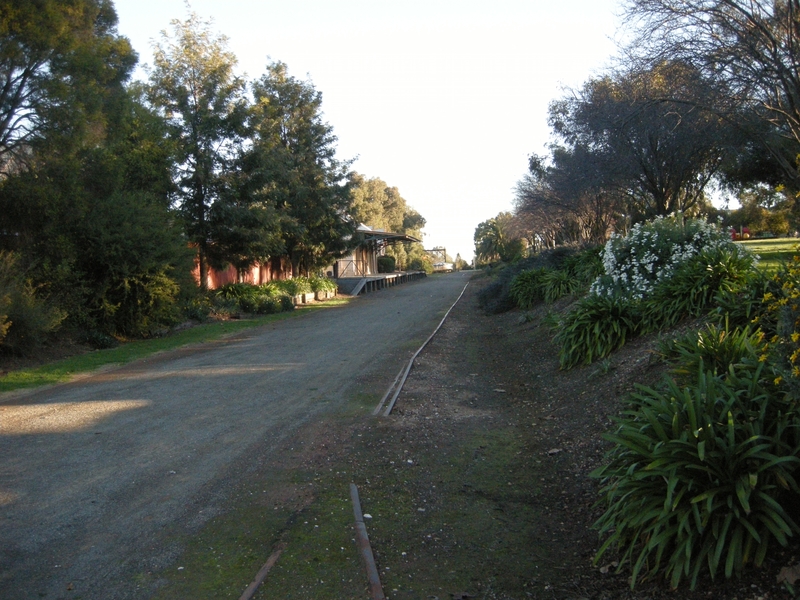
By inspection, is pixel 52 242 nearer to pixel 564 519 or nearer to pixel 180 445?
pixel 180 445

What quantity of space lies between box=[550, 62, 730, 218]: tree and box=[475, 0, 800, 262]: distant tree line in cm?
4

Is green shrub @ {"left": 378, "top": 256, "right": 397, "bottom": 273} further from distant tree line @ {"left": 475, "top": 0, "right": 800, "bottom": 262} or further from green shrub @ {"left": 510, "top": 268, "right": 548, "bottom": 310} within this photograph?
green shrub @ {"left": 510, "top": 268, "right": 548, "bottom": 310}

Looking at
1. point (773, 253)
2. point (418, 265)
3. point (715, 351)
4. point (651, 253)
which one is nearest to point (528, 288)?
point (773, 253)

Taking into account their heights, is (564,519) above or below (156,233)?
→ below

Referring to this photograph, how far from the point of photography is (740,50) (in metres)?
12.3

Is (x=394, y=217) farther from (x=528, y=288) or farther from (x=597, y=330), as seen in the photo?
(x=597, y=330)

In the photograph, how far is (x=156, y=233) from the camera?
18.3m

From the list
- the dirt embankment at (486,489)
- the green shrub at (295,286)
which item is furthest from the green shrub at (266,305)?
the dirt embankment at (486,489)

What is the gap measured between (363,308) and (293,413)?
66.2 feet

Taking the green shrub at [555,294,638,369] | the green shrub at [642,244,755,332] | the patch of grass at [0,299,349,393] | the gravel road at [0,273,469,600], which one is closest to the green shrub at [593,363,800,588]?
the gravel road at [0,273,469,600]

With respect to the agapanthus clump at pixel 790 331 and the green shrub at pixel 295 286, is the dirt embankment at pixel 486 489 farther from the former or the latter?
the green shrub at pixel 295 286

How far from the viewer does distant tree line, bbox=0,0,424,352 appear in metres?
15.0

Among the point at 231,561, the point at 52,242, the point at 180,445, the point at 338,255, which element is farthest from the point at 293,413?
the point at 338,255

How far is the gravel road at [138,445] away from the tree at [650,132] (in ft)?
24.3
